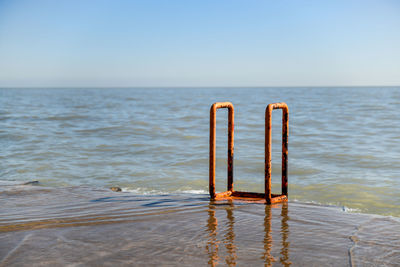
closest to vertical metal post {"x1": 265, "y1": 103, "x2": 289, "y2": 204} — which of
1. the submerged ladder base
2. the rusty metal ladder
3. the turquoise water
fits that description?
the rusty metal ladder

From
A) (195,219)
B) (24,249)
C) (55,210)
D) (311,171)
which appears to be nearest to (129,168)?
(311,171)

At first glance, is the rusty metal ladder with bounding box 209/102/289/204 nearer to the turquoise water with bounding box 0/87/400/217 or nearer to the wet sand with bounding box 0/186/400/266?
the wet sand with bounding box 0/186/400/266

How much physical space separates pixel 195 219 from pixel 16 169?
20.7 feet

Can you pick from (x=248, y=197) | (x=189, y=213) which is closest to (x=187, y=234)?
(x=189, y=213)

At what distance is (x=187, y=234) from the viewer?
355cm

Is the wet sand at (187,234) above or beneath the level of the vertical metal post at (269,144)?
beneath

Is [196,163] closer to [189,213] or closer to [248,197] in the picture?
[248,197]

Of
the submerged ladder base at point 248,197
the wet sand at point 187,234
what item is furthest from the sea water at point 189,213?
the submerged ladder base at point 248,197

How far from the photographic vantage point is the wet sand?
299 centimetres

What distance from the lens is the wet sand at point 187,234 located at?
2994 millimetres

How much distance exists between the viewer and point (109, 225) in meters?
3.81

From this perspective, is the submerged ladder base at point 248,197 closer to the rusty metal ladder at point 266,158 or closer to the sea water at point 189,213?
the rusty metal ladder at point 266,158

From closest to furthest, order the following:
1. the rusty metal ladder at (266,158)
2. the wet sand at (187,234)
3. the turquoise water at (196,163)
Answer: the wet sand at (187,234)
the rusty metal ladder at (266,158)
the turquoise water at (196,163)

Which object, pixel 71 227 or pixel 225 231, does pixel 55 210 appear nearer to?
pixel 71 227
